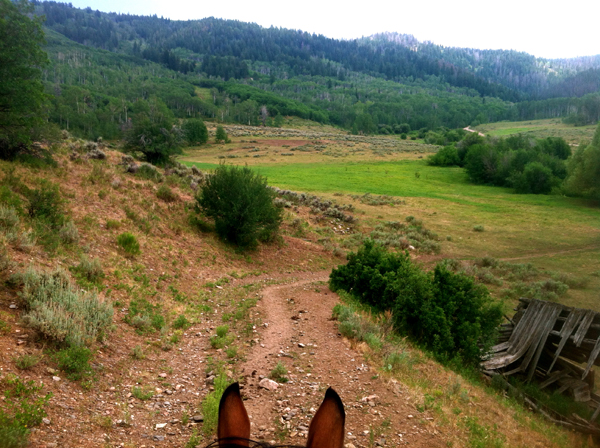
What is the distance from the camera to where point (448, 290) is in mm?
12312

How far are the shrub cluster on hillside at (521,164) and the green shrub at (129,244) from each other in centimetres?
5240

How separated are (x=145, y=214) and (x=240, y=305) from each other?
7524mm

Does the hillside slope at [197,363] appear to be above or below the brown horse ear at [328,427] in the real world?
below

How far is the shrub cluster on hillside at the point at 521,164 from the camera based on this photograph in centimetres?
5028

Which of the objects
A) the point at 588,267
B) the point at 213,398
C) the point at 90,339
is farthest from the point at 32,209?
the point at 588,267

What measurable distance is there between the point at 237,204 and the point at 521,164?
5099 centimetres

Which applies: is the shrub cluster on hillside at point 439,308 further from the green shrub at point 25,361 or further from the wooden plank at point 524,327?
the green shrub at point 25,361

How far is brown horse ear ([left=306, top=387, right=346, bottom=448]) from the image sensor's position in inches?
92.0

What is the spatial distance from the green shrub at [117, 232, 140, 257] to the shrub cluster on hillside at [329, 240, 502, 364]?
789 centimetres

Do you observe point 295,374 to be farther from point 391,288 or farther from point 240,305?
point 391,288

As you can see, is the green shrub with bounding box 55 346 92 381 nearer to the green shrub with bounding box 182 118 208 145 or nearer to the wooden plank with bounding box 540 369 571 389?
the wooden plank with bounding box 540 369 571 389

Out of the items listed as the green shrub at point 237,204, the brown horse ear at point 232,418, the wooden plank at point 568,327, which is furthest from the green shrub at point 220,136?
the brown horse ear at point 232,418

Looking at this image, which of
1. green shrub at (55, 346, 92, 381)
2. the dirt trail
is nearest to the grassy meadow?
the dirt trail

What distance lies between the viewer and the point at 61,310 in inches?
250
